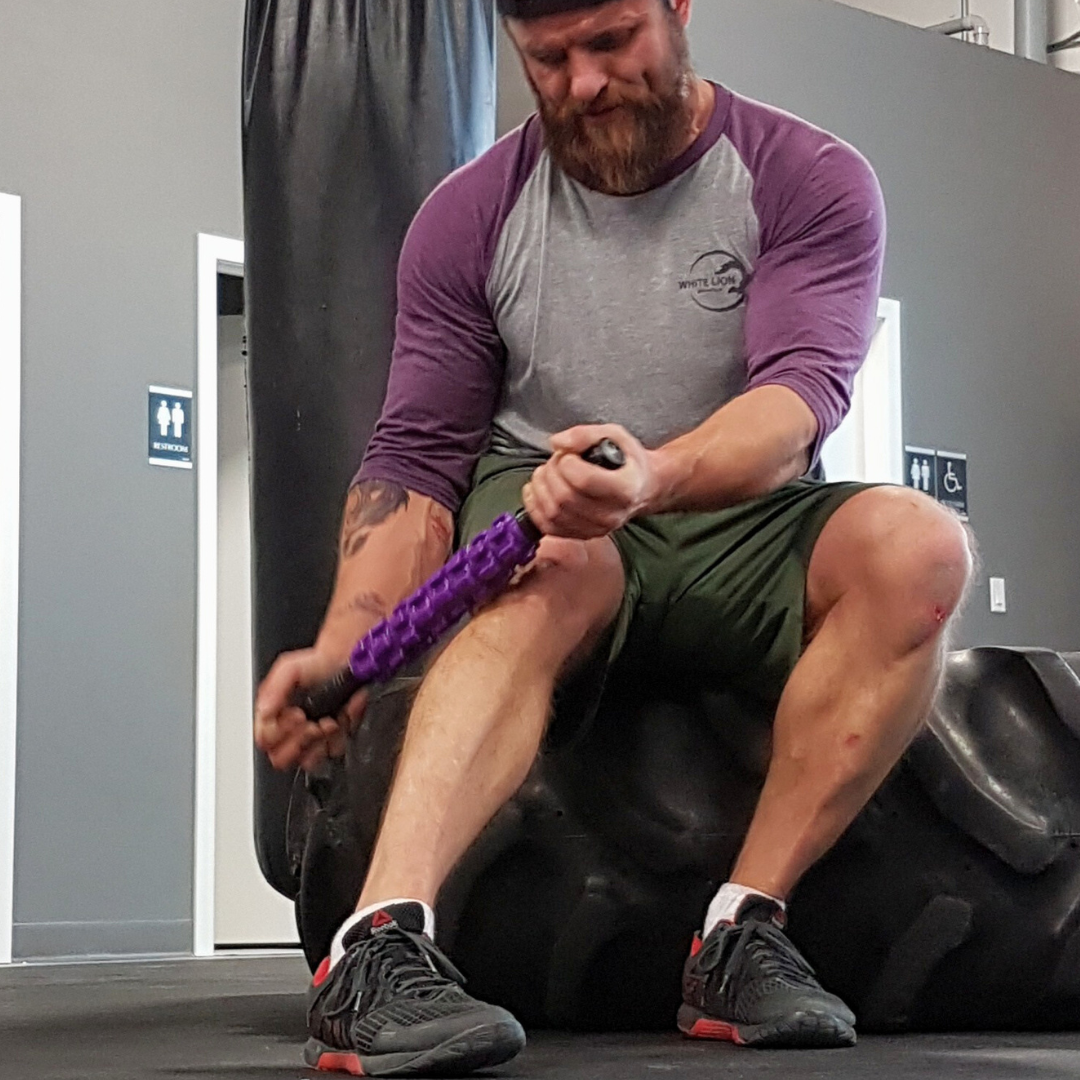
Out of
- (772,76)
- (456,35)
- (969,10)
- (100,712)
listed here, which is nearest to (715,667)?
(456,35)

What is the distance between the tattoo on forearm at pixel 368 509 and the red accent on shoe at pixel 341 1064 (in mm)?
466

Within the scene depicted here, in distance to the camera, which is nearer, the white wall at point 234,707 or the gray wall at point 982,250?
the white wall at point 234,707

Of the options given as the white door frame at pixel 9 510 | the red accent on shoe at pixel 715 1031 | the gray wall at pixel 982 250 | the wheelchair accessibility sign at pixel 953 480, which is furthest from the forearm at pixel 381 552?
the wheelchair accessibility sign at pixel 953 480

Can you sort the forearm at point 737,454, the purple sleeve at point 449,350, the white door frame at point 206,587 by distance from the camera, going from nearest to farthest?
1. the forearm at point 737,454
2. the purple sleeve at point 449,350
3. the white door frame at point 206,587

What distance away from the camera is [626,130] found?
1.57 meters

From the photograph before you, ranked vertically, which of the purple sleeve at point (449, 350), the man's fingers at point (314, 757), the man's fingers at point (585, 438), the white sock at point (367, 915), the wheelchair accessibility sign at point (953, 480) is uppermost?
the wheelchair accessibility sign at point (953, 480)

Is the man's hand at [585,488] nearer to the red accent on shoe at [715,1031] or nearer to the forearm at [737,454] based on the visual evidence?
the forearm at [737,454]

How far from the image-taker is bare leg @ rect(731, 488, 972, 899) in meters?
1.42

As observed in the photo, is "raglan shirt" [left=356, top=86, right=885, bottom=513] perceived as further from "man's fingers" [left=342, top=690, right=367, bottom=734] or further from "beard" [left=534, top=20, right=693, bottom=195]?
"man's fingers" [left=342, top=690, right=367, bottom=734]

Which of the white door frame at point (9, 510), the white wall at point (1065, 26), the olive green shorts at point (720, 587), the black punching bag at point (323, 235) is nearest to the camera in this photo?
the olive green shorts at point (720, 587)

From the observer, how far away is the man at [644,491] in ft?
4.37

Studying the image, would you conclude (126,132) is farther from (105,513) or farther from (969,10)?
(969,10)

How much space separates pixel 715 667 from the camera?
5.07 feet

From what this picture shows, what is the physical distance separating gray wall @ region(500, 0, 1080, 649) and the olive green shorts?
3141 millimetres
